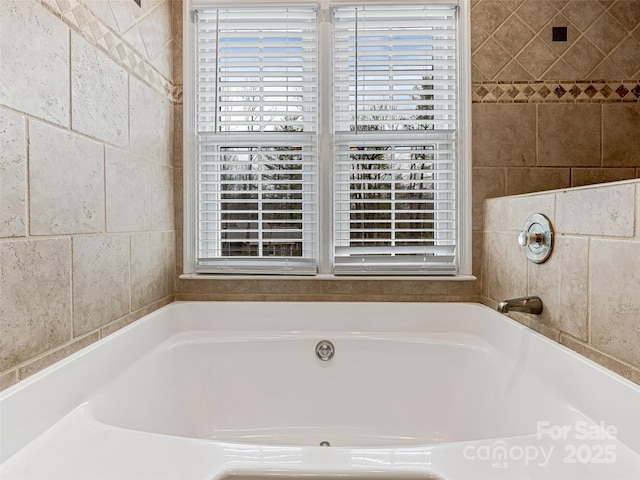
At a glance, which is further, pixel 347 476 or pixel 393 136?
pixel 393 136

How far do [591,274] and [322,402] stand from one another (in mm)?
1098

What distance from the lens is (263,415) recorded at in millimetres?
1631

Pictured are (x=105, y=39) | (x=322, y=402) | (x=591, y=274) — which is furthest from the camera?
(x=322, y=402)

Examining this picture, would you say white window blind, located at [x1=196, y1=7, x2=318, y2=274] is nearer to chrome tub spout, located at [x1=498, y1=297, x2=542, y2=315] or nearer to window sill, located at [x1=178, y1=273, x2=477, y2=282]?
window sill, located at [x1=178, y1=273, x2=477, y2=282]

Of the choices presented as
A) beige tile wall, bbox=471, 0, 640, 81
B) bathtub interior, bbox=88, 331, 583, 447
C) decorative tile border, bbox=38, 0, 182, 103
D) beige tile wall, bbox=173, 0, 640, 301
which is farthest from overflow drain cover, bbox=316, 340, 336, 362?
beige tile wall, bbox=471, 0, 640, 81

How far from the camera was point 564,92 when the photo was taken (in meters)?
1.78

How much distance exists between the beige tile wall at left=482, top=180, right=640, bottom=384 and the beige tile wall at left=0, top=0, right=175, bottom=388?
4.61 ft

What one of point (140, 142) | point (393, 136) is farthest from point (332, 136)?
point (140, 142)

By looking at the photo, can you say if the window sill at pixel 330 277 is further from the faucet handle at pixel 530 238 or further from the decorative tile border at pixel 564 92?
the decorative tile border at pixel 564 92

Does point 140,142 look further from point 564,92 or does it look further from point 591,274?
point 564,92

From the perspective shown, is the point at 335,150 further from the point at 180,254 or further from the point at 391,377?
the point at 391,377

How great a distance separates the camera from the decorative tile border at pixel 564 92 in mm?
1764

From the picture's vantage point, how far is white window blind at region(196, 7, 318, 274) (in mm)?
1859

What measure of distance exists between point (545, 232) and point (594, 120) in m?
0.92
